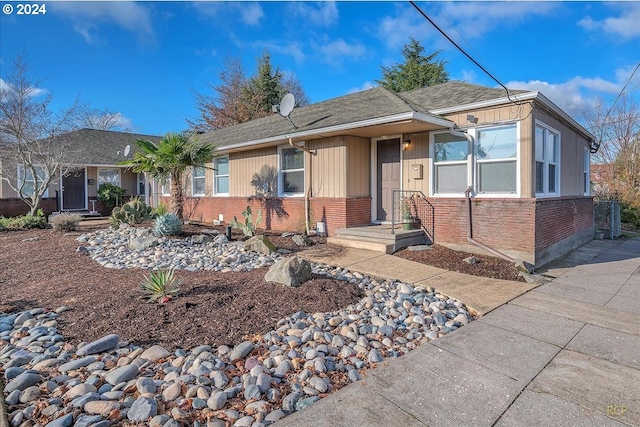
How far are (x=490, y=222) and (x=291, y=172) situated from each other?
5.70 m

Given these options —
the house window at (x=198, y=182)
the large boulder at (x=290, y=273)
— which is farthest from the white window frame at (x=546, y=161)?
the house window at (x=198, y=182)

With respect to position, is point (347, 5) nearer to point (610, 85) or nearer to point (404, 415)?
point (404, 415)

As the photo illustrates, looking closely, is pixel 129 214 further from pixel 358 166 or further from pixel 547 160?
pixel 547 160

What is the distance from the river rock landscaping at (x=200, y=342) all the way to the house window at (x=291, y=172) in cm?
466

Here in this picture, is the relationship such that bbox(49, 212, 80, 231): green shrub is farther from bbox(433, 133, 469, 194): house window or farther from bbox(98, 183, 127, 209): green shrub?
bbox(433, 133, 469, 194): house window

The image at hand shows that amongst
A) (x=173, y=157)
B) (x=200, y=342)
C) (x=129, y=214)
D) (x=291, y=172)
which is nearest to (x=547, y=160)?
(x=291, y=172)

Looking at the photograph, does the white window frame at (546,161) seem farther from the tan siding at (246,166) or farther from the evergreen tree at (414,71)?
the evergreen tree at (414,71)

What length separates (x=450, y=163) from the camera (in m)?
7.89

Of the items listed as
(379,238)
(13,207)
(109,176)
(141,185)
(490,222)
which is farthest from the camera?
(141,185)

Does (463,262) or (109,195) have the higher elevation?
(109,195)

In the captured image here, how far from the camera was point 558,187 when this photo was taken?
8500mm

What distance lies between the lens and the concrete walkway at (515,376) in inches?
90.7

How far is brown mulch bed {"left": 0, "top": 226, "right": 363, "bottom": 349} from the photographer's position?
3.55 m

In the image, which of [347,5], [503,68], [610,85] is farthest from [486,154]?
[610,85]
